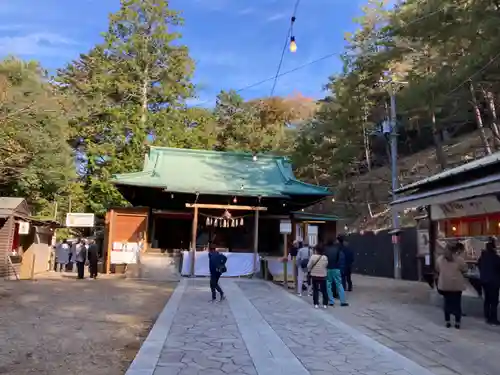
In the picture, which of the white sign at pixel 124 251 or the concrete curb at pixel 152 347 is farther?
the white sign at pixel 124 251

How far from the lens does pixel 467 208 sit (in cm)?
1103

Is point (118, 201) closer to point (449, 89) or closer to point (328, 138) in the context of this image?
point (328, 138)

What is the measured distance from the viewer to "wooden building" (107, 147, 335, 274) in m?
20.9

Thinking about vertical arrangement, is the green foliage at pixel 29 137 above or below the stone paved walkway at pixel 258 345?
above

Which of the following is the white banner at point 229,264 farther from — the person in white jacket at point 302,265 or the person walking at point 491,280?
the person walking at point 491,280

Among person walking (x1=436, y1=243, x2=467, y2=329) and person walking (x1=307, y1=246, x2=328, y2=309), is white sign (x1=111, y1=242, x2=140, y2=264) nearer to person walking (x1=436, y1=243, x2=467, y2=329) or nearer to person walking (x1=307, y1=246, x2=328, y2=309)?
person walking (x1=307, y1=246, x2=328, y2=309)

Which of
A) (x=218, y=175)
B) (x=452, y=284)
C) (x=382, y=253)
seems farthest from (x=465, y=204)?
(x=218, y=175)

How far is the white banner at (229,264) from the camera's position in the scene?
19.6m

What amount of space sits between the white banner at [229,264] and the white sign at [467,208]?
9.25 meters

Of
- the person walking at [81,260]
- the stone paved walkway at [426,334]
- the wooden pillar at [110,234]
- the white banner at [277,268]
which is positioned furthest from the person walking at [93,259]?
the stone paved walkway at [426,334]

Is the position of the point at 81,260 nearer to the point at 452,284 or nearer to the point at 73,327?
the point at 73,327

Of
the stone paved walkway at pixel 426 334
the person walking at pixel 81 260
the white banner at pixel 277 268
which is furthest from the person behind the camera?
the person walking at pixel 81 260

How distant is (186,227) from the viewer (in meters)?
24.4

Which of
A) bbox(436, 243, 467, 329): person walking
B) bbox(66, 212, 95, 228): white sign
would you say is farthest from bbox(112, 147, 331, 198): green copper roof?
bbox(436, 243, 467, 329): person walking
